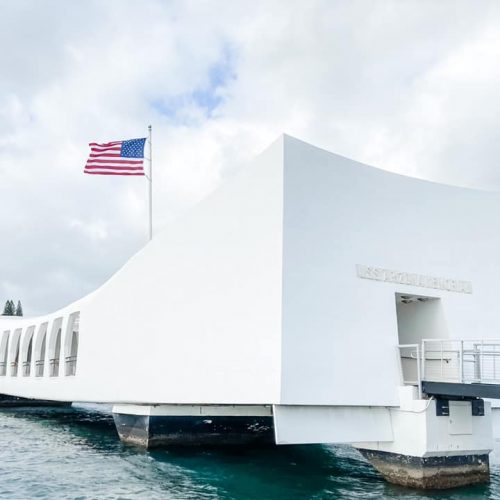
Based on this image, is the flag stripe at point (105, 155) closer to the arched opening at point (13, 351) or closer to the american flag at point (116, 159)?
the american flag at point (116, 159)

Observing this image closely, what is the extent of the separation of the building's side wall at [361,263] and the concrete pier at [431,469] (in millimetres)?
1162

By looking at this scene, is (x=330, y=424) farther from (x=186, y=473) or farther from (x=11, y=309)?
(x=11, y=309)

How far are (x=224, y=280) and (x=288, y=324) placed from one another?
2130mm

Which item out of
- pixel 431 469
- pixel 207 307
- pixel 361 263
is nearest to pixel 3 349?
pixel 207 307

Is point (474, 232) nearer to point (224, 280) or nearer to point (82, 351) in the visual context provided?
point (224, 280)

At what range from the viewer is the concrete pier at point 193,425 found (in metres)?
15.5

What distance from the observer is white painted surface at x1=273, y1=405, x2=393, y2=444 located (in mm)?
10648

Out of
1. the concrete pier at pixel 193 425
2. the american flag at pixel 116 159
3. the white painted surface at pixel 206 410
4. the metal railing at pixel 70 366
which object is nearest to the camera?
the white painted surface at pixel 206 410

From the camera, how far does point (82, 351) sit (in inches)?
750

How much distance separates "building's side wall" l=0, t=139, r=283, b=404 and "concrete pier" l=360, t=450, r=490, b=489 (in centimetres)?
284

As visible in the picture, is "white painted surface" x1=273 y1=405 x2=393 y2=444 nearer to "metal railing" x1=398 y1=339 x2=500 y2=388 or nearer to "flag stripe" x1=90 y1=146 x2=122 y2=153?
"metal railing" x1=398 y1=339 x2=500 y2=388

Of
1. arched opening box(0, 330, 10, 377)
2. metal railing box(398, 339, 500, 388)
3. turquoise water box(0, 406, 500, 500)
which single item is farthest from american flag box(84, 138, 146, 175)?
arched opening box(0, 330, 10, 377)

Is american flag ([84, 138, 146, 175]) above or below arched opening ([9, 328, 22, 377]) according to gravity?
above

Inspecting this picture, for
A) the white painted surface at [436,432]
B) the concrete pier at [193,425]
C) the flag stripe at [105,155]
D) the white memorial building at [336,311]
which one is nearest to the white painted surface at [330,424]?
the white memorial building at [336,311]
